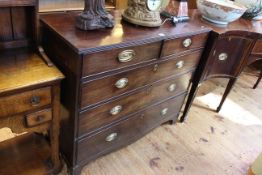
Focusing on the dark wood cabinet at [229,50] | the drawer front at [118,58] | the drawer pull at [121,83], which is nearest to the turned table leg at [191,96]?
the dark wood cabinet at [229,50]

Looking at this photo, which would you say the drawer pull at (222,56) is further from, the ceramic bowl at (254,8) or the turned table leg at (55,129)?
the turned table leg at (55,129)

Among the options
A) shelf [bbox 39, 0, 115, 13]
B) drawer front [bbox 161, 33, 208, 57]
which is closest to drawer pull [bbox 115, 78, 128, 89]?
drawer front [bbox 161, 33, 208, 57]

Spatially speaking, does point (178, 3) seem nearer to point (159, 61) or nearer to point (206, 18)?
point (206, 18)

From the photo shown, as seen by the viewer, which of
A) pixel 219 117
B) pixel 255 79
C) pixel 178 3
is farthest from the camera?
pixel 255 79

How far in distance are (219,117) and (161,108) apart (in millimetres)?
753

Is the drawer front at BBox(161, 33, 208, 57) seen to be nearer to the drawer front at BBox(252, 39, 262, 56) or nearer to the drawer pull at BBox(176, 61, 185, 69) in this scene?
the drawer pull at BBox(176, 61, 185, 69)

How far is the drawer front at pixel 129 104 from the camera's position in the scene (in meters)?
1.17

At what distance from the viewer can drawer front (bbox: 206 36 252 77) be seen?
1606 millimetres

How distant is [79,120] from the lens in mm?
1124

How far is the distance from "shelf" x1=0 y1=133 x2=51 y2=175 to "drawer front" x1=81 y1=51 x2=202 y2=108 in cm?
49

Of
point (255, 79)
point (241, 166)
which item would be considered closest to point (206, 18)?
point (241, 166)

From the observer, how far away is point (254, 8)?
1.86 m

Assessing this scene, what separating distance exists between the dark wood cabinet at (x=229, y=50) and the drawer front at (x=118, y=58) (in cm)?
50

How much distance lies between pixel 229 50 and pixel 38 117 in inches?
52.5
